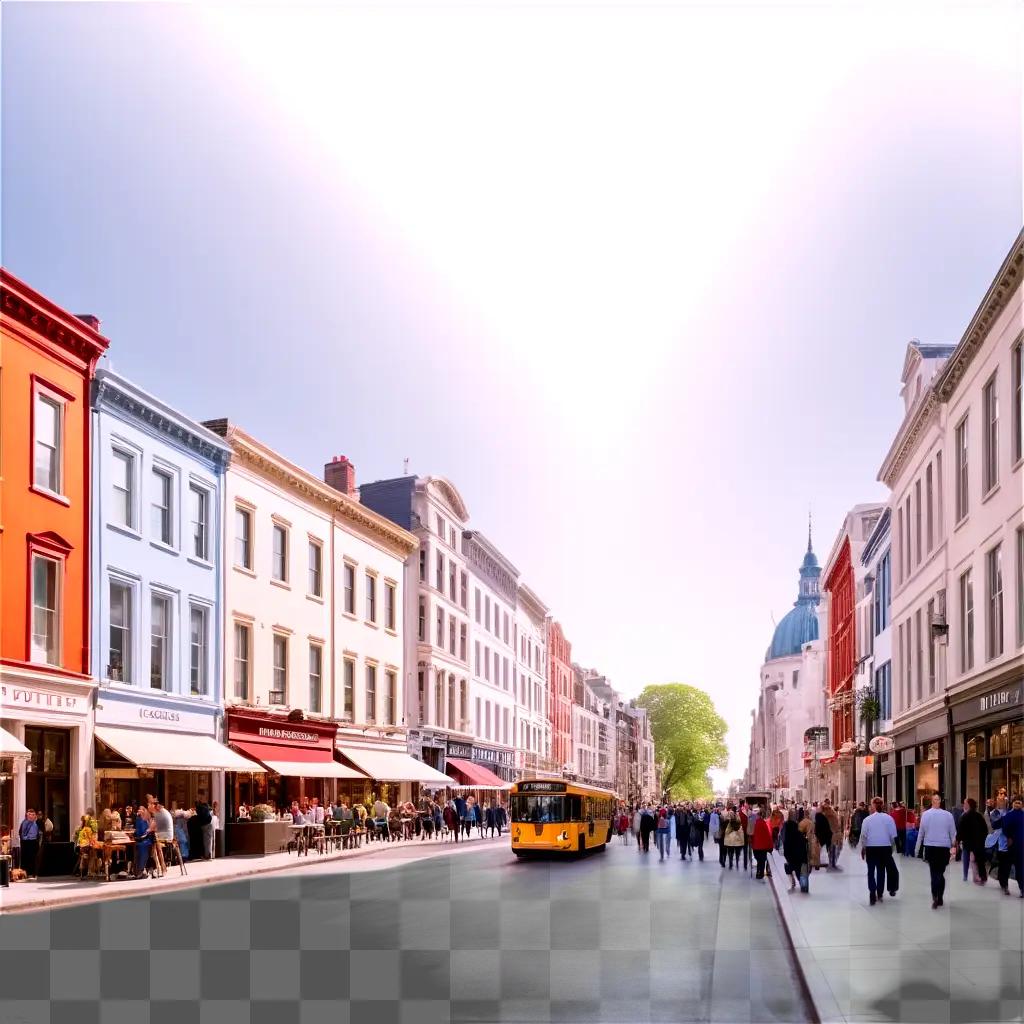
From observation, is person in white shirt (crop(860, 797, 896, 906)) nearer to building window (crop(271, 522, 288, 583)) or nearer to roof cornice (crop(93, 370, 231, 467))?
roof cornice (crop(93, 370, 231, 467))

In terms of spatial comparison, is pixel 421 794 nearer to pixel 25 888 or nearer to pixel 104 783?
pixel 104 783

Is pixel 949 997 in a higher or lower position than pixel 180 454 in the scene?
lower

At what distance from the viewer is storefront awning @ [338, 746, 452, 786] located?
48812 mm

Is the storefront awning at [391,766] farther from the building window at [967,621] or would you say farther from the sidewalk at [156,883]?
the building window at [967,621]

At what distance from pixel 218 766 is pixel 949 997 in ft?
86.4

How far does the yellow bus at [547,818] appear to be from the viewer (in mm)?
39594

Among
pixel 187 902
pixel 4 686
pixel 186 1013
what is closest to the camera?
pixel 186 1013

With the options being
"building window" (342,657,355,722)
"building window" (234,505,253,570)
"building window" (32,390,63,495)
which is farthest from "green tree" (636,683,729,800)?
"building window" (32,390,63,495)

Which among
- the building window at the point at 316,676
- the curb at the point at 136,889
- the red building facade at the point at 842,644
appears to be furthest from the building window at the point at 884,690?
the curb at the point at 136,889

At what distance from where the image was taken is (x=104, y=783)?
32.0 metres

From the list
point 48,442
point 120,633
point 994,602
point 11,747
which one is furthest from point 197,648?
point 994,602

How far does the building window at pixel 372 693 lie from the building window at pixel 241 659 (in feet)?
40.2

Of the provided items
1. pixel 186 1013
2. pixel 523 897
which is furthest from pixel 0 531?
pixel 186 1013

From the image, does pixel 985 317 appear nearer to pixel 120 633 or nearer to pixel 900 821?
pixel 900 821
